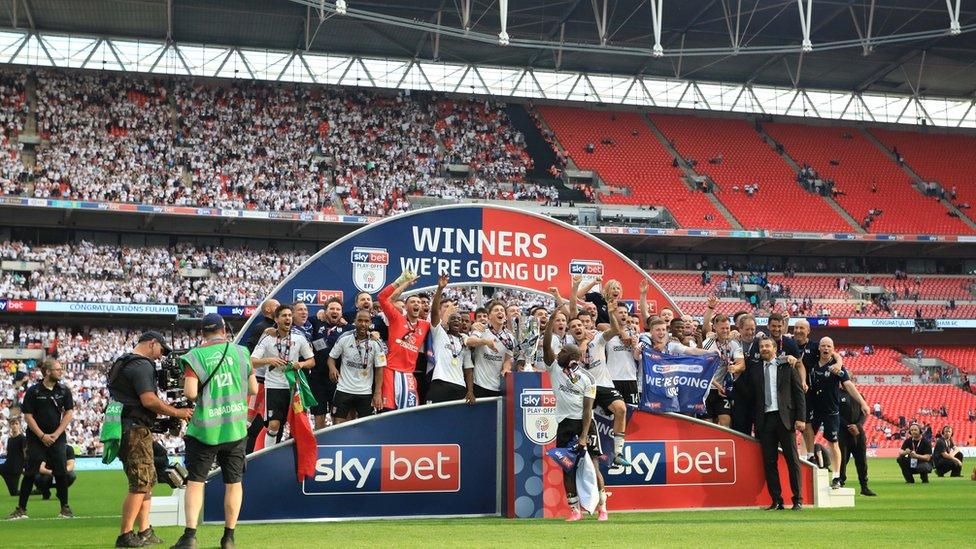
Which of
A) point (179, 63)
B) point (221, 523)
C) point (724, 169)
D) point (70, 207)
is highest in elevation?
point (179, 63)

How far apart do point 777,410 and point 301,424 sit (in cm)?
531

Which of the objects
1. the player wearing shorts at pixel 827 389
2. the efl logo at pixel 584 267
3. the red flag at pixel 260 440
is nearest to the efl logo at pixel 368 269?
the red flag at pixel 260 440

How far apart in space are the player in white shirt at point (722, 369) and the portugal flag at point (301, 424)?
5015 mm

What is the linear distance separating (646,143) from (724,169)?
3829 mm

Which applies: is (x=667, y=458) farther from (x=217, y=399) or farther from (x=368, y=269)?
(x=217, y=399)

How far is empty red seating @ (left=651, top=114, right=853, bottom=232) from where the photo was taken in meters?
45.4

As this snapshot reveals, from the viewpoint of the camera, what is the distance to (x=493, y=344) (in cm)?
1182

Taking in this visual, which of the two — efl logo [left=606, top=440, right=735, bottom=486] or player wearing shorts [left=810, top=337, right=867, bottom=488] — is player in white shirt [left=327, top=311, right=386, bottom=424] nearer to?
efl logo [left=606, top=440, right=735, bottom=486]

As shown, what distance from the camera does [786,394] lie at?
38.4ft

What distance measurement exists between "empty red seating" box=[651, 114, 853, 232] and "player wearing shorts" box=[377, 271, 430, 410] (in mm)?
34591

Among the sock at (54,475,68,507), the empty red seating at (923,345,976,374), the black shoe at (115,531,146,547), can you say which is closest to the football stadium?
the black shoe at (115,531,146,547)

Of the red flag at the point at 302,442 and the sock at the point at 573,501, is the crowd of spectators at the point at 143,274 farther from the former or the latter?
the sock at the point at 573,501

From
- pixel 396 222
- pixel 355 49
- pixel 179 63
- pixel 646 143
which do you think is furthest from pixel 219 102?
pixel 396 222

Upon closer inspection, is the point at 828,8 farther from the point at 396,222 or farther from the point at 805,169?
the point at 396,222
